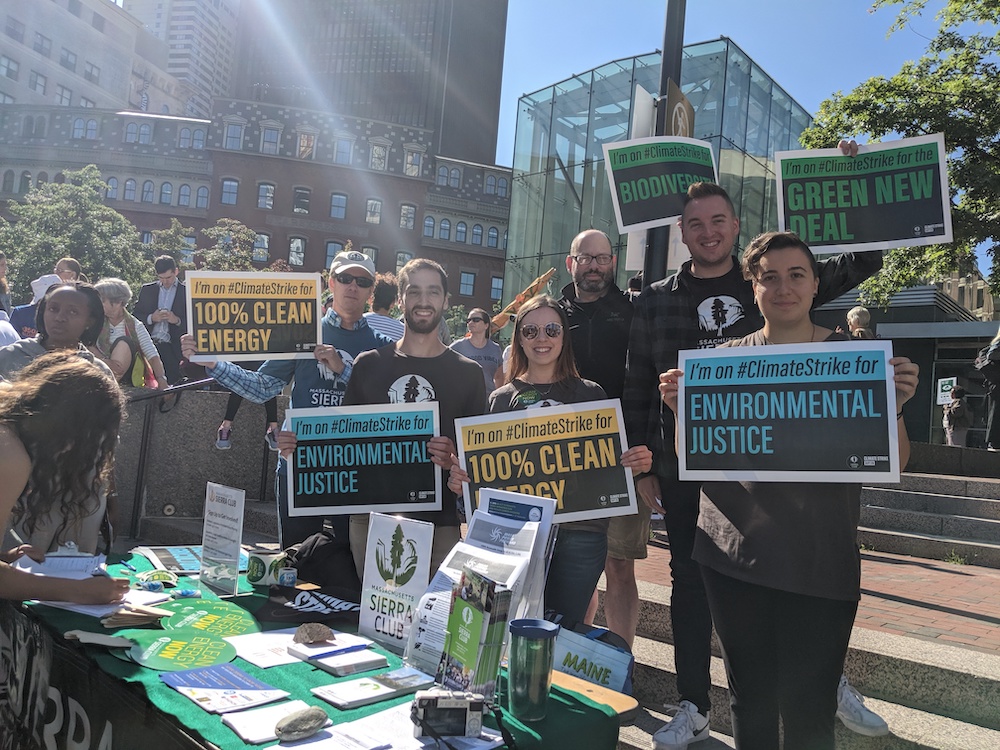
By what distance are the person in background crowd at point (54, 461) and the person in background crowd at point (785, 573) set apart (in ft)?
7.05

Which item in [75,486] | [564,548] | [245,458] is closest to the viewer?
[75,486]

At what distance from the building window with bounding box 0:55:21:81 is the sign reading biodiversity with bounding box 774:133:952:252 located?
82.9m

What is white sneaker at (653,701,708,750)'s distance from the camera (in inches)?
116

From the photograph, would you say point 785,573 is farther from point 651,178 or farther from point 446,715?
point 651,178

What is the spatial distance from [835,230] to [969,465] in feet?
26.2

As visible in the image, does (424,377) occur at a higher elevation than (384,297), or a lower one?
lower

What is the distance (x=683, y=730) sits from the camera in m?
2.98

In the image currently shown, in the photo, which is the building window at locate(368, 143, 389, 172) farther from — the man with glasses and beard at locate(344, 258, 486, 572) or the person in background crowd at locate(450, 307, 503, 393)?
the man with glasses and beard at locate(344, 258, 486, 572)

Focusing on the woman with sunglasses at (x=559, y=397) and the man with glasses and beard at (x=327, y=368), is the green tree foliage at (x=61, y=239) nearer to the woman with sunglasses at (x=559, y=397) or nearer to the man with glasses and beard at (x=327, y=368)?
the man with glasses and beard at (x=327, y=368)

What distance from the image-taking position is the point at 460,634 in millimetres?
2021

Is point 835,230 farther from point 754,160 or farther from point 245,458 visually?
point 754,160

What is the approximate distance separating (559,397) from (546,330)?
29 centimetres

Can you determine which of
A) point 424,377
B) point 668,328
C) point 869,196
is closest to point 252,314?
point 424,377

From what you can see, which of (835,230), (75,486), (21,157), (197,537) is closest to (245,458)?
(197,537)
